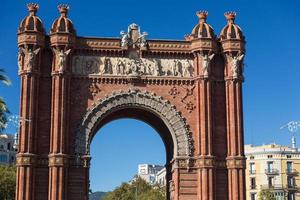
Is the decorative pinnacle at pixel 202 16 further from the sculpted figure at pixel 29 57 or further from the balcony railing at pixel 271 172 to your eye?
the balcony railing at pixel 271 172

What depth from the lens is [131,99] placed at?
3653 centimetres

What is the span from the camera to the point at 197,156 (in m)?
36.1

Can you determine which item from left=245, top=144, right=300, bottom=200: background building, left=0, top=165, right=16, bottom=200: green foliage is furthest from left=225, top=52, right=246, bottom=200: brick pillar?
left=245, top=144, right=300, bottom=200: background building

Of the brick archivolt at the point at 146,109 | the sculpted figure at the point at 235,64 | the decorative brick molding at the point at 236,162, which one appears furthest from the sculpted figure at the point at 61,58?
the decorative brick molding at the point at 236,162

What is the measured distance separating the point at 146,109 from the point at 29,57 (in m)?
7.18

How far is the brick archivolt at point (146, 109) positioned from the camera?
36.0 m

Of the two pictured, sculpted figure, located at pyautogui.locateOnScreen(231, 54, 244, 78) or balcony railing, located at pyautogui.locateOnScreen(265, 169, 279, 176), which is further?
balcony railing, located at pyautogui.locateOnScreen(265, 169, 279, 176)

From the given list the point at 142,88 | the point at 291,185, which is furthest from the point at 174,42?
the point at 291,185

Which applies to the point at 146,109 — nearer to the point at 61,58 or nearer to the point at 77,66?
the point at 77,66

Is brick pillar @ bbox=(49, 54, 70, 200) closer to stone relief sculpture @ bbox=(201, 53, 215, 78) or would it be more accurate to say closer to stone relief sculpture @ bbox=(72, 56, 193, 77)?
stone relief sculpture @ bbox=(72, 56, 193, 77)

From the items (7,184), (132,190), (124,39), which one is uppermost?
(124,39)

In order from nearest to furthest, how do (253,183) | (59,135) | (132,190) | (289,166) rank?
(59,135) → (289,166) → (253,183) → (132,190)

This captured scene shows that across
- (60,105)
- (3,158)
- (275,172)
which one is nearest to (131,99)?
(60,105)

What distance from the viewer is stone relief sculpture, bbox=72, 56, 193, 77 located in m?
36.7
